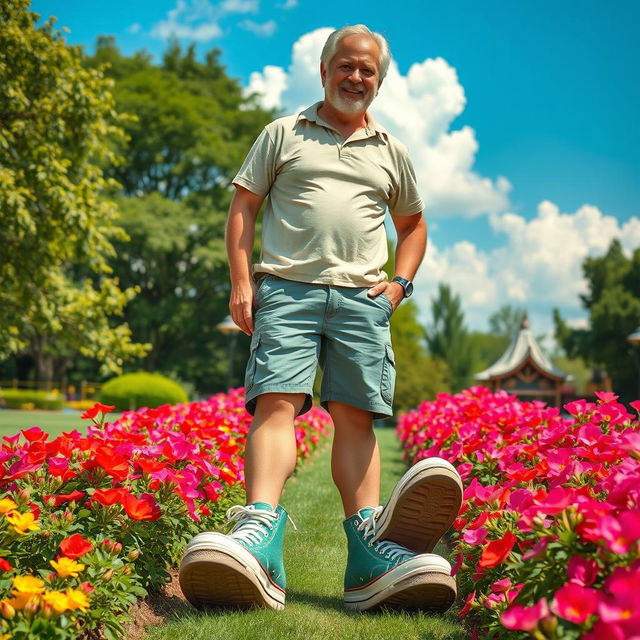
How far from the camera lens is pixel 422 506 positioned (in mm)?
2445

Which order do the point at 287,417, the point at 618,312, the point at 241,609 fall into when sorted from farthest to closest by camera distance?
1. the point at 618,312
2. the point at 287,417
3. the point at 241,609

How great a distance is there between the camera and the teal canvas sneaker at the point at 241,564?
86.1 inches

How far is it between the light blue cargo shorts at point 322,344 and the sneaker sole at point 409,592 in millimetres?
592

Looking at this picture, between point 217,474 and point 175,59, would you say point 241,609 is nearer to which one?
point 217,474

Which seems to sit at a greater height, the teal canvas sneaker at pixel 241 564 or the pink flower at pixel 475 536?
the pink flower at pixel 475 536

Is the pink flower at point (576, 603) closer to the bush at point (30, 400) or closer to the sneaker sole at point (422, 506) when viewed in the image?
the sneaker sole at point (422, 506)

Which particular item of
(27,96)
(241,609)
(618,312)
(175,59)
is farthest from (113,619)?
(618,312)

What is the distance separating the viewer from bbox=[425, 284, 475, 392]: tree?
44.5m

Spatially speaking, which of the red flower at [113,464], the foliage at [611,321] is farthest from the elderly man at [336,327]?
the foliage at [611,321]

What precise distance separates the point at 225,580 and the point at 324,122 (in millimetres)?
1734

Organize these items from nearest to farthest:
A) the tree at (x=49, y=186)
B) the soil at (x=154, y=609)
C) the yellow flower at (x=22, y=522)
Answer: the yellow flower at (x=22, y=522) → the soil at (x=154, y=609) → the tree at (x=49, y=186)

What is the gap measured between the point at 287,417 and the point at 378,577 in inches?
25.1

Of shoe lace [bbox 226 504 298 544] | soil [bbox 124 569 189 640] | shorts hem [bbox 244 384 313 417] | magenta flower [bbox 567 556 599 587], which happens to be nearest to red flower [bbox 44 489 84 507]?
soil [bbox 124 569 189 640]

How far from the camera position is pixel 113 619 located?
2.03 metres
